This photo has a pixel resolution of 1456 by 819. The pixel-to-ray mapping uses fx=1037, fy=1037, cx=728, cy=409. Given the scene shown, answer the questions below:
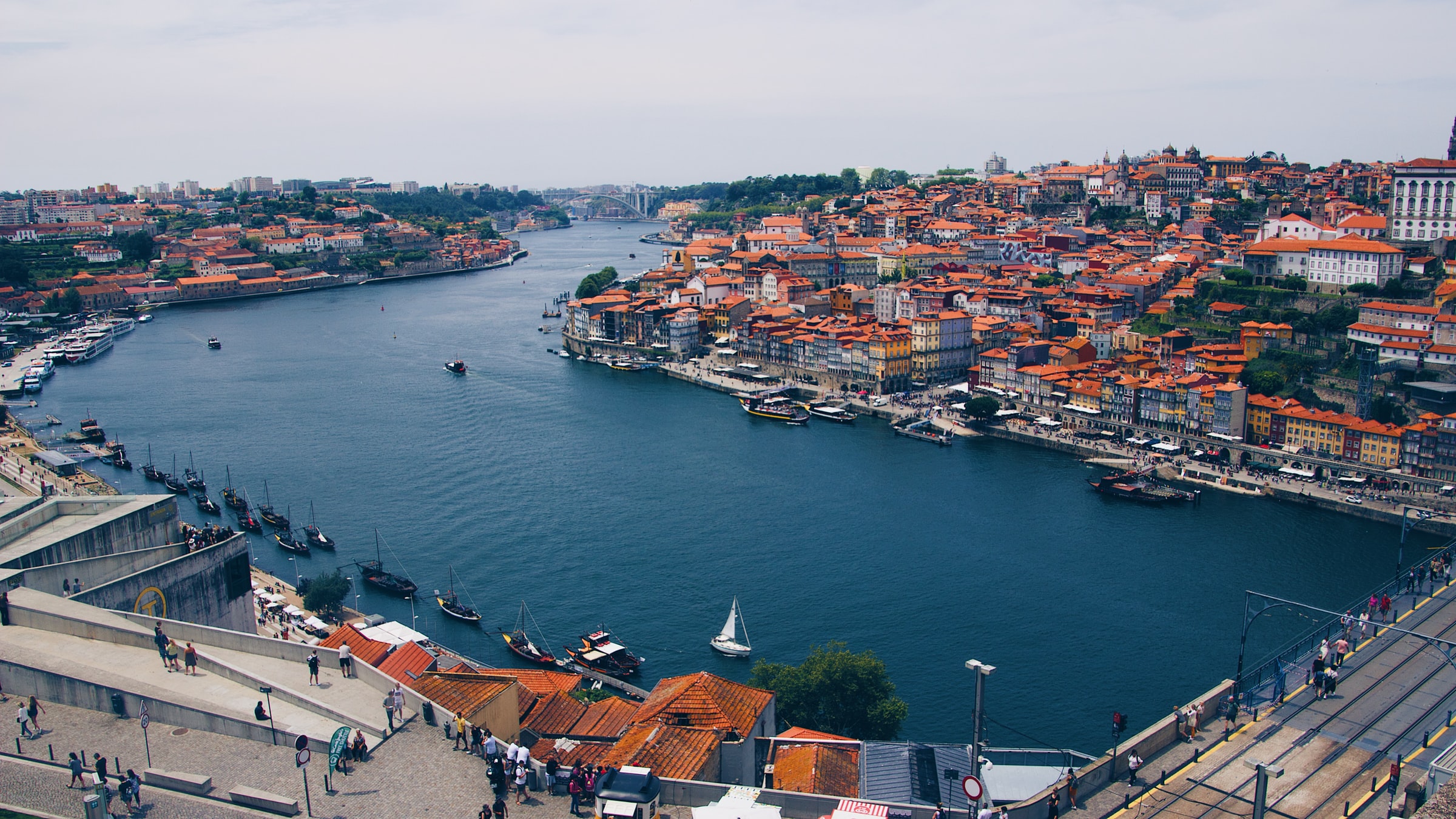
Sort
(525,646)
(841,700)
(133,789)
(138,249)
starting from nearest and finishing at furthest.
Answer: (133,789) → (841,700) → (525,646) → (138,249)

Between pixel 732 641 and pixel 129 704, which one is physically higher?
pixel 129 704

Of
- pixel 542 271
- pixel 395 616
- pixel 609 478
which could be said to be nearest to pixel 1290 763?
pixel 395 616

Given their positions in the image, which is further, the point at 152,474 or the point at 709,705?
the point at 152,474

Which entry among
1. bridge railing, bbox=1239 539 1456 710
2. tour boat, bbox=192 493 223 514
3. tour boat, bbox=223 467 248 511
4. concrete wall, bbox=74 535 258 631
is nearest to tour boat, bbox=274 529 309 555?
tour boat, bbox=223 467 248 511

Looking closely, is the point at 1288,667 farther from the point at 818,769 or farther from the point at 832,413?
the point at 832,413

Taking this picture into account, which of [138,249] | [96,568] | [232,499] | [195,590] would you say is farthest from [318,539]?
[138,249]

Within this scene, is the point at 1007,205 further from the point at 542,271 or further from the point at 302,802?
the point at 302,802

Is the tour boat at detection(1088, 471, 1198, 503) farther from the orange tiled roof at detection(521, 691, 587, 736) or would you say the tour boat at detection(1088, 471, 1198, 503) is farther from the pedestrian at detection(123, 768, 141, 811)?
the pedestrian at detection(123, 768, 141, 811)
